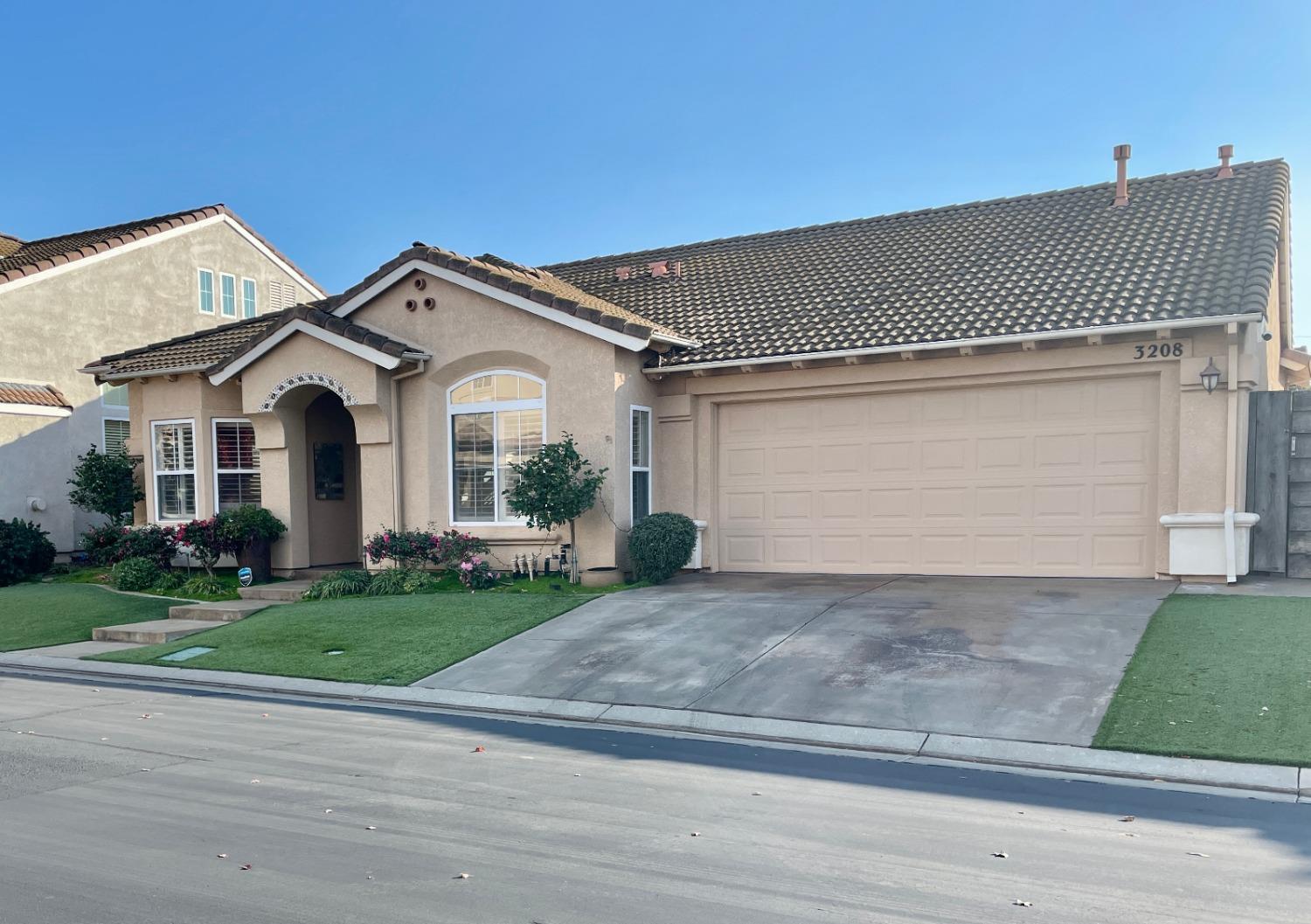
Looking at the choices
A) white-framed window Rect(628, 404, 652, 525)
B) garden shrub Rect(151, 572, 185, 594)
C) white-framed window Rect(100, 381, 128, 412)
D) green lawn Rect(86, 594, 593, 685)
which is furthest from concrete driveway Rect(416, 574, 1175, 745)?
white-framed window Rect(100, 381, 128, 412)

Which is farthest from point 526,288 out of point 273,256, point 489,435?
point 273,256

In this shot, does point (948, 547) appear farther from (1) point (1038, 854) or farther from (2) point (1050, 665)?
(1) point (1038, 854)

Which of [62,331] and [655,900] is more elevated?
[62,331]

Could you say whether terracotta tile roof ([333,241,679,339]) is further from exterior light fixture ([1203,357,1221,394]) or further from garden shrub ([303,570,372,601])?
exterior light fixture ([1203,357,1221,394])

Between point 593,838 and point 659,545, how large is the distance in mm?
8669

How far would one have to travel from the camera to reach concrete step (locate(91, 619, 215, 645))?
12836 mm

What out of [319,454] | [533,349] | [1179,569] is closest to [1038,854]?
[1179,569]

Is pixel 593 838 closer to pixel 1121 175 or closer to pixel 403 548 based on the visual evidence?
pixel 403 548

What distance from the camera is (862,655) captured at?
9.55m

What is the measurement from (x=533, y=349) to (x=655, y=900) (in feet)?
36.5

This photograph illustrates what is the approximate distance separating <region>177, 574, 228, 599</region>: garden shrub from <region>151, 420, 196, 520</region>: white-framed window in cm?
186

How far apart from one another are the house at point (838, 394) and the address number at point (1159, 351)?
2cm

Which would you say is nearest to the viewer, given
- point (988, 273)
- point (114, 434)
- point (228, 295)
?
point (988, 273)

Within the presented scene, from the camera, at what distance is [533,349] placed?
14.9 metres
